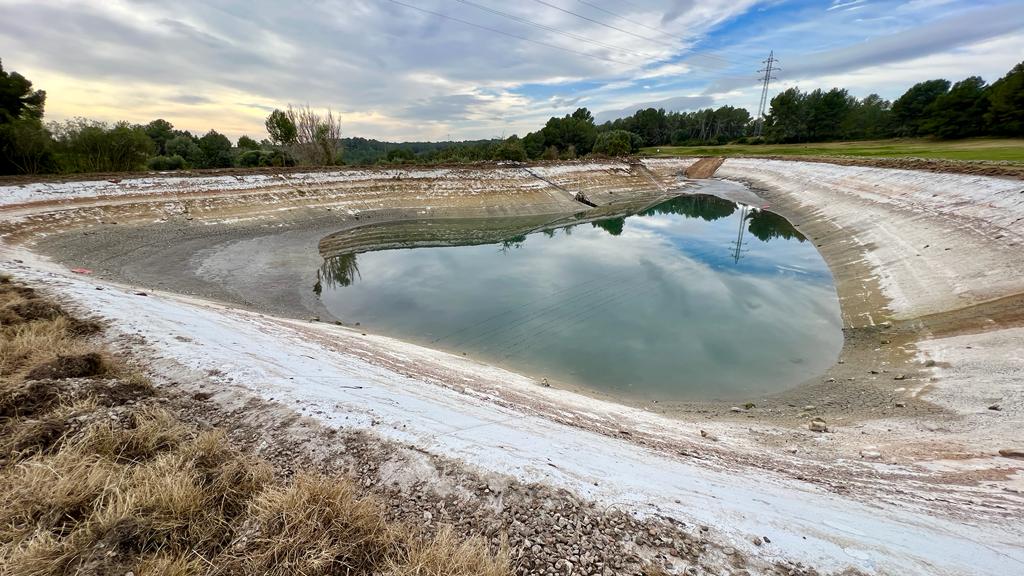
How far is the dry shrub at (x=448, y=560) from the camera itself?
103 inches

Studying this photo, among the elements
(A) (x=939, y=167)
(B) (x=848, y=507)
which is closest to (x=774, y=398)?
(B) (x=848, y=507)

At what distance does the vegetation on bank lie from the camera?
85.5 feet

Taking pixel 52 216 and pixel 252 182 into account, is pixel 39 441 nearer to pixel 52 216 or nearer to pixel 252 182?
pixel 52 216

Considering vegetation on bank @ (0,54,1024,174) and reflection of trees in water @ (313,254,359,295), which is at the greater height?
vegetation on bank @ (0,54,1024,174)

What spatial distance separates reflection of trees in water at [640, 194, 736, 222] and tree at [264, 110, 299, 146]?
40.9m

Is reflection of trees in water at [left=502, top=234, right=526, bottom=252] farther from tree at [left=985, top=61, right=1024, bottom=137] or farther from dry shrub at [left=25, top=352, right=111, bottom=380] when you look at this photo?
tree at [left=985, top=61, right=1024, bottom=137]

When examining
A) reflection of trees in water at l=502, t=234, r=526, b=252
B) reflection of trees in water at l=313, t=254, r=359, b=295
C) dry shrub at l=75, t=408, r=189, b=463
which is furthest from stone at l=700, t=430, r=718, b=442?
reflection of trees in water at l=502, t=234, r=526, b=252

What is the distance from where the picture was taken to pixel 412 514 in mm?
3324

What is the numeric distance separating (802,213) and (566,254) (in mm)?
23491

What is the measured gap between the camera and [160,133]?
2131 inches

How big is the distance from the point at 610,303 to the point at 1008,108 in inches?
2318

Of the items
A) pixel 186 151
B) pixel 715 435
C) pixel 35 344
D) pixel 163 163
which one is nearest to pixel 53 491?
pixel 35 344

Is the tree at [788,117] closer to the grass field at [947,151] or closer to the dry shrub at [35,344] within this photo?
the grass field at [947,151]

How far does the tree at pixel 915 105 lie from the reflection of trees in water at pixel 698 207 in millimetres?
42892
